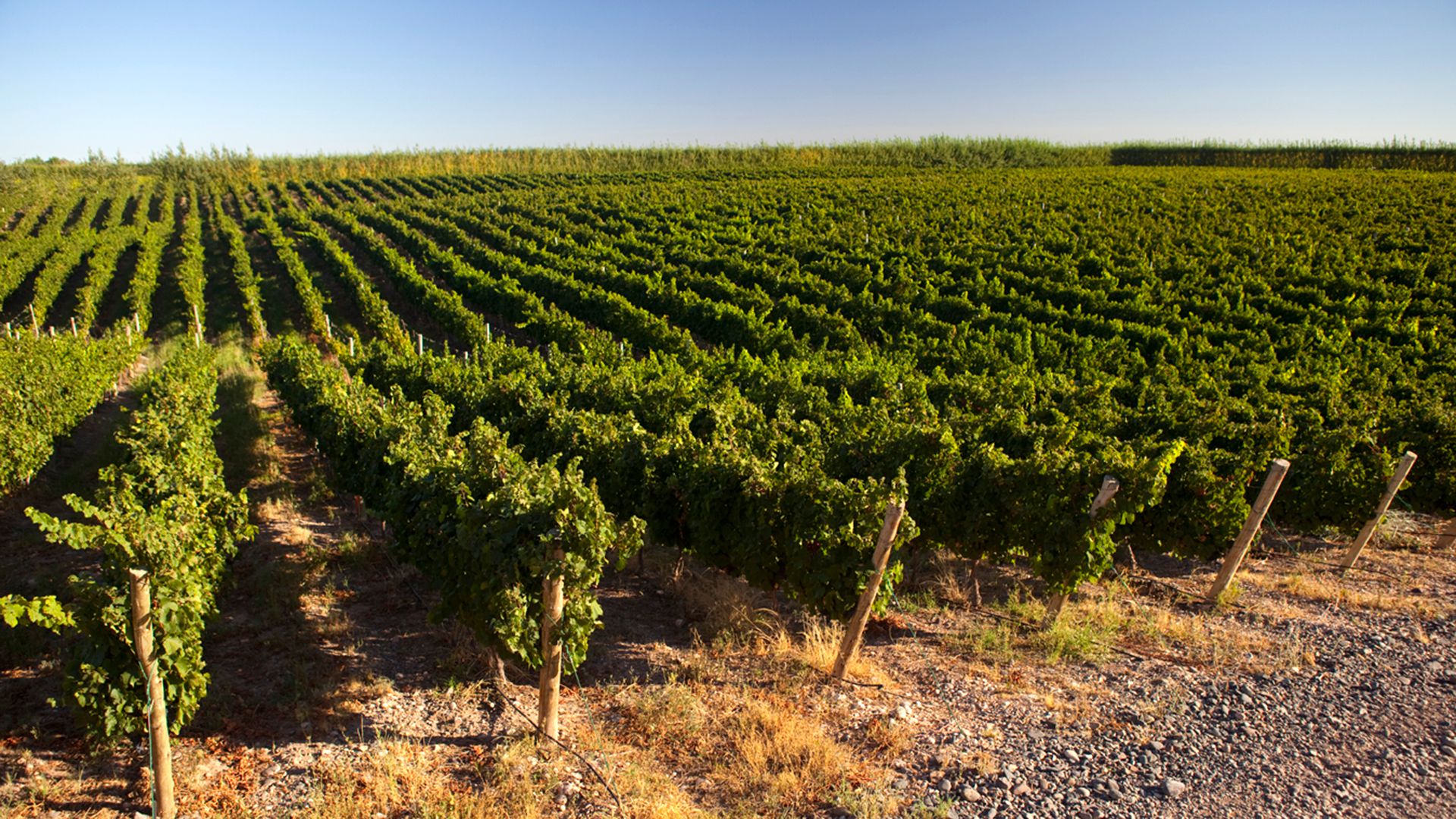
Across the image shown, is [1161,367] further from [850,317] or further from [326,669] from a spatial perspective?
[326,669]

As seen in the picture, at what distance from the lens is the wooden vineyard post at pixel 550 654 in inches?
220

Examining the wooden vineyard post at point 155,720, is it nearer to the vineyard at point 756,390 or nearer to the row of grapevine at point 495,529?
the vineyard at point 756,390

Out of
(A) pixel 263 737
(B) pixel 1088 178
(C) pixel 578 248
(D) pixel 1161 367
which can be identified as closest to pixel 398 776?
(A) pixel 263 737

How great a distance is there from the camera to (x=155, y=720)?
16.5 feet

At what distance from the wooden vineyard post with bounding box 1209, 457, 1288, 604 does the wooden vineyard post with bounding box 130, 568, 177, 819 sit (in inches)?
363

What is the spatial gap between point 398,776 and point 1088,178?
65.7 meters

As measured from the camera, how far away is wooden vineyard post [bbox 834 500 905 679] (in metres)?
6.24

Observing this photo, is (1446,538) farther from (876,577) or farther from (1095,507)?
(876,577)

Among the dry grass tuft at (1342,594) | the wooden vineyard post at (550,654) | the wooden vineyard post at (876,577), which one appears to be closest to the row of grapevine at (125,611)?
the wooden vineyard post at (550,654)

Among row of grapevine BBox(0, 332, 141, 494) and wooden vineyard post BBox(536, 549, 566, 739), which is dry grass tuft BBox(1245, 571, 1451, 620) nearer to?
wooden vineyard post BBox(536, 549, 566, 739)

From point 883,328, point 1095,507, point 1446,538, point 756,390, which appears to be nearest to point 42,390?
point 756,390

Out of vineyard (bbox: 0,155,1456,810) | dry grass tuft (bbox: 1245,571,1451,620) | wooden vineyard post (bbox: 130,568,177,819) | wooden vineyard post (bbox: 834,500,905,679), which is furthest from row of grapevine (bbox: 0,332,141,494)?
dry grass tuft (bbox: 1245,571,1451,620)

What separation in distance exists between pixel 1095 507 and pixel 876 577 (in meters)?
2.29

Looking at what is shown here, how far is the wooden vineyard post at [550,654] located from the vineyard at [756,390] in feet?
0.15
